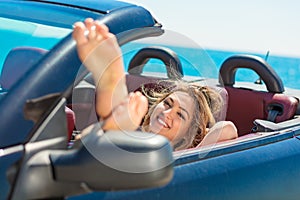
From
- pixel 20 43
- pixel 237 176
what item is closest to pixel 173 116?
pixel 237 176

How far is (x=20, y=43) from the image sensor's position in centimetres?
178

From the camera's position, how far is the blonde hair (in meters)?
2.21

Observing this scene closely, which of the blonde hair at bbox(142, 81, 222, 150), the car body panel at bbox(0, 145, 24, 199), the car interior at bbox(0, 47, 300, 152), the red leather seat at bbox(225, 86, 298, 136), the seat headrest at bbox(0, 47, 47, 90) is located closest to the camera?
the car body panel at bbox(0, 145, 24, 199)

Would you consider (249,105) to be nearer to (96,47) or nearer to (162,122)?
(162,122)

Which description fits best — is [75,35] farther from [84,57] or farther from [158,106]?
[158,106]

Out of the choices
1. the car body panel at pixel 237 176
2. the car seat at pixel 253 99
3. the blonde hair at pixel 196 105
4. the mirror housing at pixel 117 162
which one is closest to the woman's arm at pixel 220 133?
the blonde hair at pixel 196 105

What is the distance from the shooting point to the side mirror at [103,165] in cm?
119

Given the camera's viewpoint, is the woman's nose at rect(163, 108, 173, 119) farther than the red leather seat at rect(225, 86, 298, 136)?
No

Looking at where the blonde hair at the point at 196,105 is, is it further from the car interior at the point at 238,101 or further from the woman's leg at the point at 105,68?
the woman's leg at the point at 105,68

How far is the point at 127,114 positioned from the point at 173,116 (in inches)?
30.7

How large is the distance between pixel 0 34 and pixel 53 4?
0.69 ft

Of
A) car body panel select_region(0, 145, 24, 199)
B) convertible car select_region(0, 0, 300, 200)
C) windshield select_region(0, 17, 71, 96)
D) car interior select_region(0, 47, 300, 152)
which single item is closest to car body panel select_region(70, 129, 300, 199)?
convertible car select_region(0, 0, 300, 200)

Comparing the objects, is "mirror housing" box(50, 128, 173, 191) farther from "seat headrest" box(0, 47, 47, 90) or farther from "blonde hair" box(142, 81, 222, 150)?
"blonde hair" box(142, 81, 222, 150)

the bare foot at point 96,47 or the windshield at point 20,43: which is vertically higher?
the bare foot at point 96,47
